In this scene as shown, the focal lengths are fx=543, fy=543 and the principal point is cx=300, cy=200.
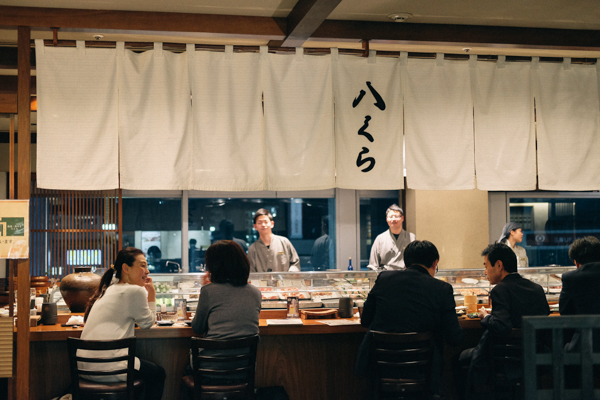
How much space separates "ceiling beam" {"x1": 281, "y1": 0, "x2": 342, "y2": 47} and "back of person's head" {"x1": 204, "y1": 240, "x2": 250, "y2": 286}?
1.74 metres

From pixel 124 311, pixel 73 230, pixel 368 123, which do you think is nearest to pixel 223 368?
pixel 124 311

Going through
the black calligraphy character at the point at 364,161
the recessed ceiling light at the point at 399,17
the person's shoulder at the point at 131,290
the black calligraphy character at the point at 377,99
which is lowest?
the person's shoulder at the point at 131,290

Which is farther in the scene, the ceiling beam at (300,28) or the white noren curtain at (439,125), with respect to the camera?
the white noren curtain at (439,125)

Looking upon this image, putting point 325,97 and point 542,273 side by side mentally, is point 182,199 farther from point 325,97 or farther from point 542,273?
point 542,273

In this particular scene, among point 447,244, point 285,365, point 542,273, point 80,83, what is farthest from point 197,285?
point 447,244

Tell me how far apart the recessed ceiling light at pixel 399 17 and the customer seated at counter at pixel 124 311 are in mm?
2719

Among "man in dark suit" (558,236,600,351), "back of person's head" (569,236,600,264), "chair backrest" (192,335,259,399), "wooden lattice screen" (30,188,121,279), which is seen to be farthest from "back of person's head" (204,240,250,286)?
"wooden lattice screen" (30,188,121,279)

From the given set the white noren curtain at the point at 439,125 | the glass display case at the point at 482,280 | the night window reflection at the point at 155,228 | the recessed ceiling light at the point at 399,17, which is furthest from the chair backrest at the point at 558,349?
the night window reflection at the point at 155,228

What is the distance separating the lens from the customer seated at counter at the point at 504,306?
3.59 metres

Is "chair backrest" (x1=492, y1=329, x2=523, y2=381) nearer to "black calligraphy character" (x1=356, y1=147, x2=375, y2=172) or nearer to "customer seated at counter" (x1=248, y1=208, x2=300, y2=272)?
"black calligraphy character" (x1=356, y1=147, x2=375, y2=172)

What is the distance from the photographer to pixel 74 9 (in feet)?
13.4

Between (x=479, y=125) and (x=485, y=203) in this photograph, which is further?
(x=485, y=203)

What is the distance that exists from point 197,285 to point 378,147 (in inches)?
79.9

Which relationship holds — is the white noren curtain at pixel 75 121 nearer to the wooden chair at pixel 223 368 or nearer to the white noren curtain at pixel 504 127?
the wooden chair at pixel 223 368
